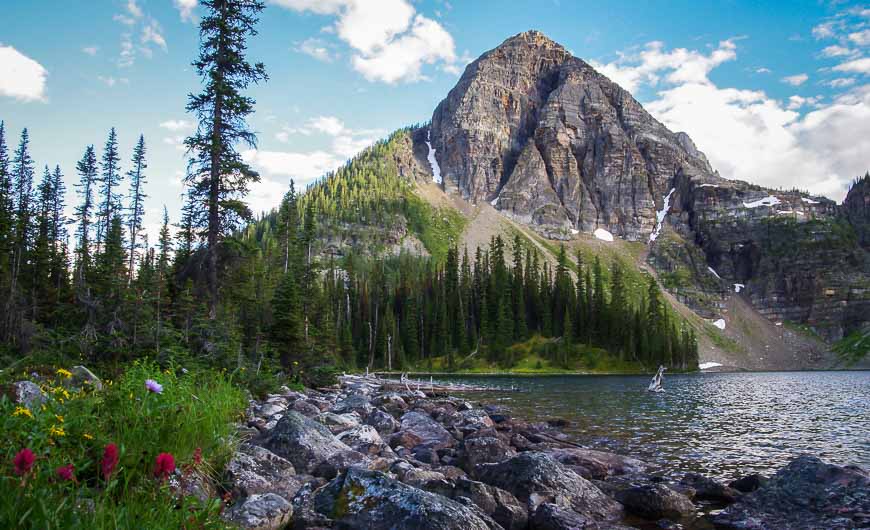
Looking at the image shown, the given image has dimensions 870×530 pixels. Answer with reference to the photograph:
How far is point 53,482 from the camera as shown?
391cm

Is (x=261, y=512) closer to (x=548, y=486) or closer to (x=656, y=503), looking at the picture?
(x=548, y=486)

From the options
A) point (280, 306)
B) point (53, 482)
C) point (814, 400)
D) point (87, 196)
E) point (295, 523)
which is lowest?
point (814, 400)

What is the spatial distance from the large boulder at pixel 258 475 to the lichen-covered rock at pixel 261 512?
62 cm

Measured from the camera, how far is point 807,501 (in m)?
10.9

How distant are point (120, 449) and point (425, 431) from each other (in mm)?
15158

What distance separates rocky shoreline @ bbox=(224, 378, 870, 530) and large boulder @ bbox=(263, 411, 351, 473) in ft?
0.09

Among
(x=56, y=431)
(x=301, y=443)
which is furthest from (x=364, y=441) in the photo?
(x=56, y=431)

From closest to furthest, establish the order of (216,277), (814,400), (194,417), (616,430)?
(194,417) → (216,277) → (616,430) → (814,400)

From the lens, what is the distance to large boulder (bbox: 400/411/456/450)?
17.7 m

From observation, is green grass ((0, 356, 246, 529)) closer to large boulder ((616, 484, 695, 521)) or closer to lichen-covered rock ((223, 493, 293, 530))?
lichen-covered rock ((223, 493, 293, 530))

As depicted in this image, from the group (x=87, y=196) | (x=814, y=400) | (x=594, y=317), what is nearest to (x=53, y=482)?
(x=814, y=400)

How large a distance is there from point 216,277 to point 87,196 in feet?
157

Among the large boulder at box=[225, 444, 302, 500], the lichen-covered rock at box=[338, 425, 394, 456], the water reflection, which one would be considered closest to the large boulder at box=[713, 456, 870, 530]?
the water reflection

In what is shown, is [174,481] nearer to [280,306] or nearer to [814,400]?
[280,306]
